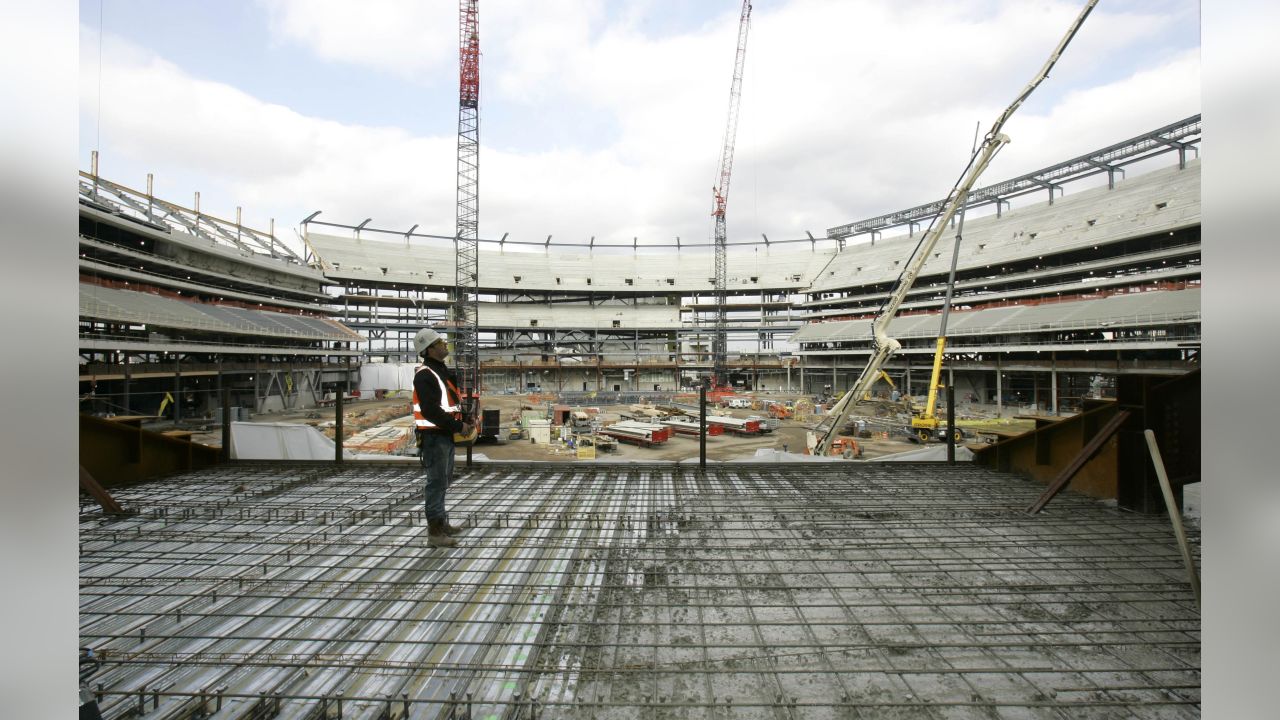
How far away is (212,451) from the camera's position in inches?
225

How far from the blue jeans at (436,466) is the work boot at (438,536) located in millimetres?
43

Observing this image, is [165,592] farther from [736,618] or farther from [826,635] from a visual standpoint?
[826,635]

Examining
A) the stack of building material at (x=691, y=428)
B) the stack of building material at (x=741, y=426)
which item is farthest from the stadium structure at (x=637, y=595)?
the stack of building material at (x=741, y=426)

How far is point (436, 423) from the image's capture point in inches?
120

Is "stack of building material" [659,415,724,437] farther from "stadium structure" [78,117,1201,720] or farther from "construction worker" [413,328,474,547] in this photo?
"construction worker" [413,328,474,547]

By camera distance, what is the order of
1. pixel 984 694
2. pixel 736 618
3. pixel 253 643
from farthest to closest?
pixel 736 618 < pixel 253 643 < pixel 984 694

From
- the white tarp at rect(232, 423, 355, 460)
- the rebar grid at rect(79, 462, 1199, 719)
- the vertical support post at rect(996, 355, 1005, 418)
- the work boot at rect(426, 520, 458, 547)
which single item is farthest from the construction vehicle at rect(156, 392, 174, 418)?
the vertical support post at rect(996, 355, 1005, 418)

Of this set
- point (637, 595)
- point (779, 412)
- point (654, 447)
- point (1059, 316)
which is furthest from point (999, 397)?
point (637, 595)

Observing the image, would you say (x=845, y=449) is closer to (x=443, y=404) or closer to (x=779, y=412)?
(x=779, y=412)

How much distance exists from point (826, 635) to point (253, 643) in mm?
2849

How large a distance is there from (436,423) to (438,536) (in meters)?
0.93

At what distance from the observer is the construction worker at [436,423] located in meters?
3.03

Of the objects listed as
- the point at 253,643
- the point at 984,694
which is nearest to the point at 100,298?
the point at 253,643
